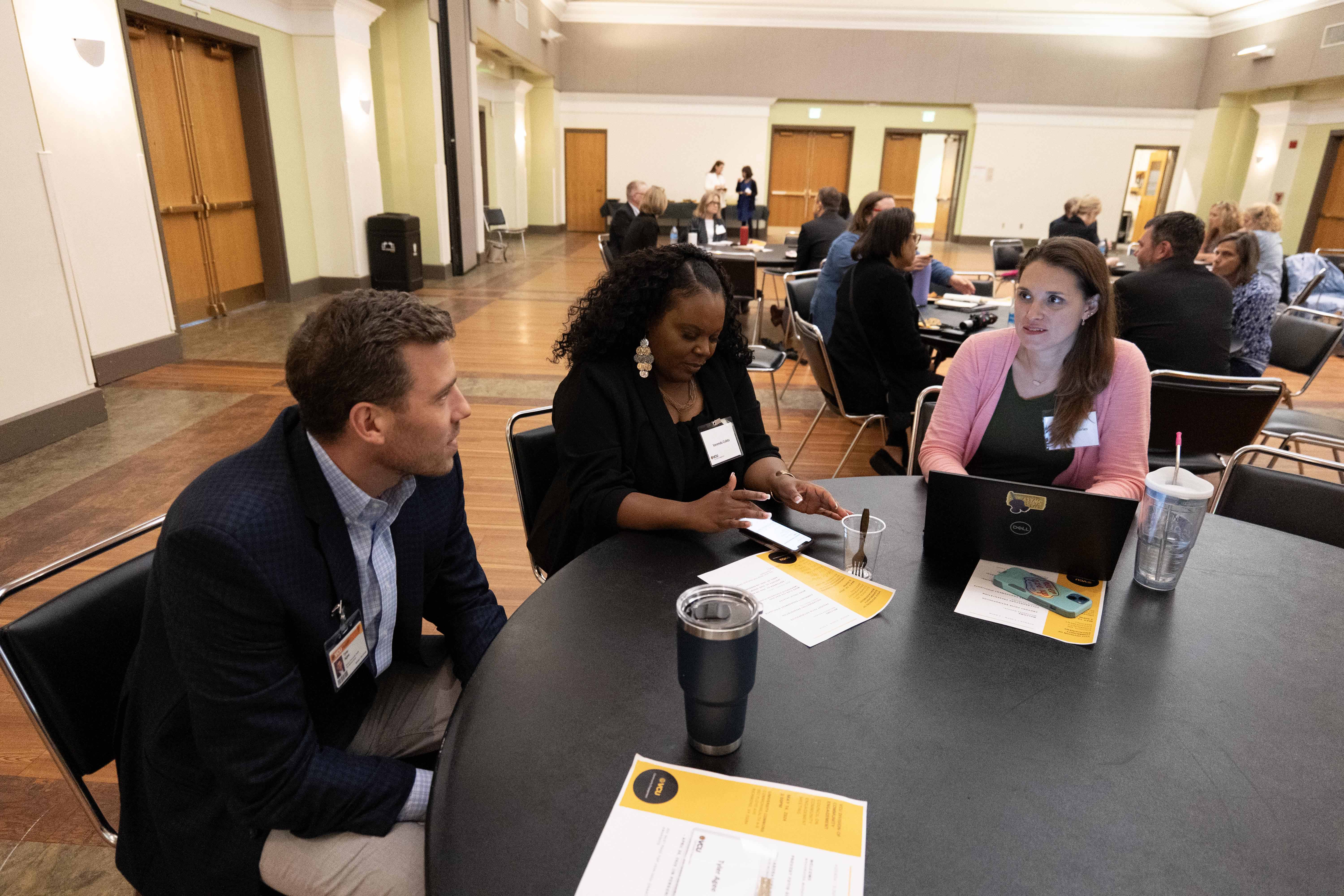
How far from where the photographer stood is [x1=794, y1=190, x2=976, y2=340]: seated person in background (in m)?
4.62

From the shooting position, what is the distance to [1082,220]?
950 centimetres

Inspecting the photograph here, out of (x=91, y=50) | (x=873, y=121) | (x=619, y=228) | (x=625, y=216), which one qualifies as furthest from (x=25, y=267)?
(x=873, y=121)

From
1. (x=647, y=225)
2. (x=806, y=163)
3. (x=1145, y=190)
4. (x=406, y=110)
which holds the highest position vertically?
(x=406, y=110)

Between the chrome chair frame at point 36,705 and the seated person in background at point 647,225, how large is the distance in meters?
5.25

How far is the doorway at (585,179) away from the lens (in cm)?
1598

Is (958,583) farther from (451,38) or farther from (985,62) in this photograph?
(985,62)

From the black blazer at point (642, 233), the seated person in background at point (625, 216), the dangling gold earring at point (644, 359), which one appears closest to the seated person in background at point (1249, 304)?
the dangling gold earring at point (644, 359)

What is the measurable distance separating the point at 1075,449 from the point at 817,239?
16.6 feet

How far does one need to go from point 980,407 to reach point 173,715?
1.84 meters

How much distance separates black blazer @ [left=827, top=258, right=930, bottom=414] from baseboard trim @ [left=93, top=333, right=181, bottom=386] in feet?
14.4

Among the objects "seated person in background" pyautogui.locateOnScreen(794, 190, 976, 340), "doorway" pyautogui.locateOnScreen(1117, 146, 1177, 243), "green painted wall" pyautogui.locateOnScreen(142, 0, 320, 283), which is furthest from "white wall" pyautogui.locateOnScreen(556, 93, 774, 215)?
"seated person in background" pyautogui.locateOnScreen(794, 190, 976, 340)

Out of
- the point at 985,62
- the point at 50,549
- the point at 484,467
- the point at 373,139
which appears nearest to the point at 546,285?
the point at 373,139

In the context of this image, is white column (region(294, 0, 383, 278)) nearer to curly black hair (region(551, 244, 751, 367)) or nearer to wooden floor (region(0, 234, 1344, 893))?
wooden floor (region(0, 234, 1344, 893))

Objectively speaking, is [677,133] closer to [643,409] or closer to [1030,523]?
[643,409]
